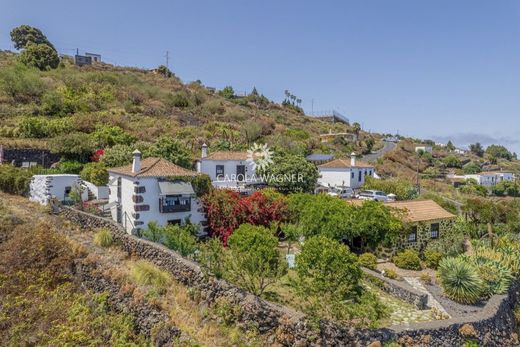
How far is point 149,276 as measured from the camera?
1708cm

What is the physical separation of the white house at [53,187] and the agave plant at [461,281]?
1020 inches

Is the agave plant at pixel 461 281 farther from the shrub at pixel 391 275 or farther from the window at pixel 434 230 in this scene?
the window at pixel 434 230

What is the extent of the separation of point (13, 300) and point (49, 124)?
31.1m

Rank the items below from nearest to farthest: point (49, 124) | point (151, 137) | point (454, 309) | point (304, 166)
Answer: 1. point (454, 309)
2. point (304, 166)
3. point (49, 124)
4. point (151, 137)

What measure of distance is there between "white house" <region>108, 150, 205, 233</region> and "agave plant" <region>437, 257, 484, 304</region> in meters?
15.2

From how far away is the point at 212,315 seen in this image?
14469mm

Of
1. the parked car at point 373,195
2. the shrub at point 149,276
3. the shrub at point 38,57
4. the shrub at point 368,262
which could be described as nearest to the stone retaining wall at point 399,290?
the shrub at point 368,262

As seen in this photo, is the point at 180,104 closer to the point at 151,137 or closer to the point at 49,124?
the point at 151,137

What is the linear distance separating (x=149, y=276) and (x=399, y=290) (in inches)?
511

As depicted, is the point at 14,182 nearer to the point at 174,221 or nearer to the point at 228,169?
the point at 174,221

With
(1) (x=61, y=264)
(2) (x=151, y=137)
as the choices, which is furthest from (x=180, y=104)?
(1) (x=61, y=264)

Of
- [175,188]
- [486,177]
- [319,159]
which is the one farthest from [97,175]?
[486,177]

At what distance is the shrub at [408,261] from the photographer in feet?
72.9

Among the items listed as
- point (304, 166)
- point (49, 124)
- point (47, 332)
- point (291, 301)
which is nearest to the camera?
point (47, 332)
